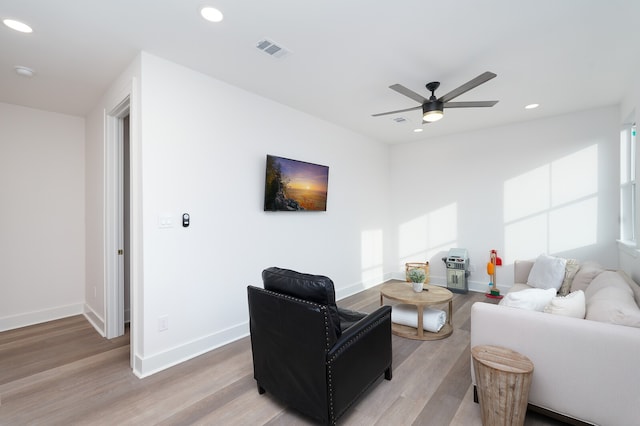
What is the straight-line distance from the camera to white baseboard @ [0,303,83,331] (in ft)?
11.8

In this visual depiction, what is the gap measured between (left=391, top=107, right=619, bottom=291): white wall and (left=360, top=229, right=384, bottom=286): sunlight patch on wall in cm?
50

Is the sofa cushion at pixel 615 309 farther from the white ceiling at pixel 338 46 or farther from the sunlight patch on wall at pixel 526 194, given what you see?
the sunlight patch on wall at pixel 526 194

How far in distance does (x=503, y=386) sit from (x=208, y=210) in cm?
282

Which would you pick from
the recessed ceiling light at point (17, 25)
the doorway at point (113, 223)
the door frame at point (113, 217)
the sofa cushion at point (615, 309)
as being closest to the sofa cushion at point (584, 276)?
the sofa cushion at point (615, 309)

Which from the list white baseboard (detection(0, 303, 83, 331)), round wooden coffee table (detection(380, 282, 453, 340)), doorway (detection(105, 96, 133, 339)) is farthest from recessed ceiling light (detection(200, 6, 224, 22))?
white baseboard (detection(0, 303, 83, 331))

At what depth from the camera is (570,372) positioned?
5.84 ft

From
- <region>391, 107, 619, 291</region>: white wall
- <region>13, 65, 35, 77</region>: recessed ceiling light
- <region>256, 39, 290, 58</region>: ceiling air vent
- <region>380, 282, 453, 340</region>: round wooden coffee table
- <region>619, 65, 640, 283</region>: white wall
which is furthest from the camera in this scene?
A: <region>391, 107, 619, 291</region>: white wall

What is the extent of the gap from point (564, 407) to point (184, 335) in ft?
9.94

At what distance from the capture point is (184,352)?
279 cm

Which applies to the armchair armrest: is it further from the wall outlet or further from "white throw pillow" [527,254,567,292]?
"white throw pillow" [527,254,567,292]

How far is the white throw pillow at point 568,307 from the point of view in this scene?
196cm

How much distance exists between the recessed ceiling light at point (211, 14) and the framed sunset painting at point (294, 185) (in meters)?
1.54

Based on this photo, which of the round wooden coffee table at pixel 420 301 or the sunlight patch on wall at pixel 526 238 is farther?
the sunlight patch on wall at pixel 526 238

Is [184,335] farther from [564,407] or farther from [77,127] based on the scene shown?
[77,127]
